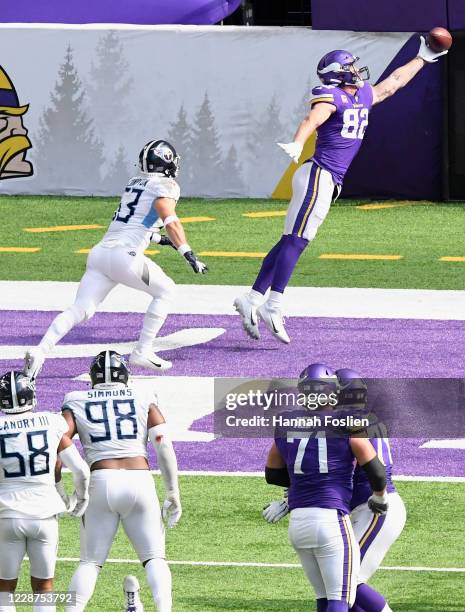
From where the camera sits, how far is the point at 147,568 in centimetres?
879

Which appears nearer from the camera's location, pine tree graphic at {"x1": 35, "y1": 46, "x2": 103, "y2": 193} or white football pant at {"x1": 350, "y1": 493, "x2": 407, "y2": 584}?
white football pant at {"x1": 350, "y1": 493, "x2": 407, "y2": 584}

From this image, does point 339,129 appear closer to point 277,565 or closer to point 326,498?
point 277,565

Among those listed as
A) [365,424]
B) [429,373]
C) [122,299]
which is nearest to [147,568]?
[365,424]

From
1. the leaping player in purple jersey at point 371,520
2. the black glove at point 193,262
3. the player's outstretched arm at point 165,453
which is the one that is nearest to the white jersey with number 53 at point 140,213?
the black glove at point 193,262

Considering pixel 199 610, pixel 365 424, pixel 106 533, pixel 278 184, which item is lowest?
pixel 278 184

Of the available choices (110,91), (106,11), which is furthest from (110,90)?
(106,11)

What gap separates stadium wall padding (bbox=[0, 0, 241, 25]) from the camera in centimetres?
2466

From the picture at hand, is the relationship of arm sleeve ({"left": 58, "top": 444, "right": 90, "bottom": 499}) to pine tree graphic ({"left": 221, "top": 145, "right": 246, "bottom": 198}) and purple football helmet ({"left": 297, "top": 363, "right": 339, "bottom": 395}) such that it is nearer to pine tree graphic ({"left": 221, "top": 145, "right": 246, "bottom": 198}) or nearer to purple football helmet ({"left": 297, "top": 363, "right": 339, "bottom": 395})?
purple football helmet ({"left": 297, "top": 363, "right": 339, "bottom": 395})

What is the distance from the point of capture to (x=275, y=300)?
51.3 feet

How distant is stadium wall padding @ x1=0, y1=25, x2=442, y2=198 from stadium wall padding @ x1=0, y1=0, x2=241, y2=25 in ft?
2.55

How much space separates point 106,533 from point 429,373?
641cm

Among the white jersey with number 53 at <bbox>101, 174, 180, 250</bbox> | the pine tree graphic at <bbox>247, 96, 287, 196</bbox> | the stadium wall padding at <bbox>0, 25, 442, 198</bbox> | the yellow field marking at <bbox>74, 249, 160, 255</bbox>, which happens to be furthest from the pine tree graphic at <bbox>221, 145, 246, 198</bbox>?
the white jersey with number 53 at <bbox>101, 174, 180, 250</bbox>

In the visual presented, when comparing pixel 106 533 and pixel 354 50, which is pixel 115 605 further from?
pixel 354 50

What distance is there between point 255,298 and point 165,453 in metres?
6.73
